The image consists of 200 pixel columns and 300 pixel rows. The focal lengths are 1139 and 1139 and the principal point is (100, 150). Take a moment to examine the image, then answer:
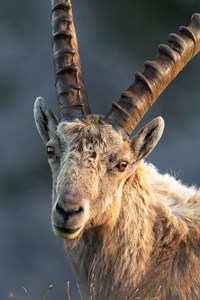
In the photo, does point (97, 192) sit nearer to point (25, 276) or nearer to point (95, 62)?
point (25, 276)

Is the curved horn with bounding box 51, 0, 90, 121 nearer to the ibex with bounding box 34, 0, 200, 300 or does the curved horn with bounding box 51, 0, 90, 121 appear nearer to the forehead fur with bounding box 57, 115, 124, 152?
the ibex with bounding box 34, 0, 200, 300

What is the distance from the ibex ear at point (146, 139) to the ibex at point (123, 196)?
1 centimetres

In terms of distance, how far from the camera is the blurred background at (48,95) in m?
41.9

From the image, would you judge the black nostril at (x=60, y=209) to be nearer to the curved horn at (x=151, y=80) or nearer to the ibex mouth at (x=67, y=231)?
the ibex mouth at (x=67, y=231)

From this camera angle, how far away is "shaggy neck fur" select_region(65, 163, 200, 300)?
12.8 meters

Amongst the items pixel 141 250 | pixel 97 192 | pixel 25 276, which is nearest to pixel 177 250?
pixel 141 250

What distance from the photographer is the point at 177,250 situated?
13.1 meters

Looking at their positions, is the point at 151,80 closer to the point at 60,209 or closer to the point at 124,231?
the point at 124,231

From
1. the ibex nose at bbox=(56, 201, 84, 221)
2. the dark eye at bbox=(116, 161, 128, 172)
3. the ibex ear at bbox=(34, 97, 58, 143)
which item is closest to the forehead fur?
the dark eye at bbox=(116, 161, 128, 172)

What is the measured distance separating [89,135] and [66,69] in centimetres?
131

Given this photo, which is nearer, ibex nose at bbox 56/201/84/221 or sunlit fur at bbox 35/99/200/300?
ibex nose at bbox 56/201/84/221

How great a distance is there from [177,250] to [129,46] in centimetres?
3696

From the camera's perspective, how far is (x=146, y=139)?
12.9 meters

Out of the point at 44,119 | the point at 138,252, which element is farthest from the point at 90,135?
the point at 138,252
